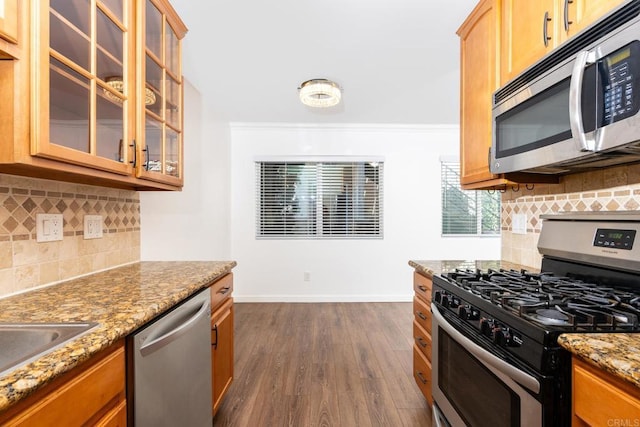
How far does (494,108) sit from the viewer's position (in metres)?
1.56

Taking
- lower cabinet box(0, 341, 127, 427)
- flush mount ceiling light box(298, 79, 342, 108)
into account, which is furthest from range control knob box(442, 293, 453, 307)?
flush mount ceiling light box(298, 79, 342, 108)

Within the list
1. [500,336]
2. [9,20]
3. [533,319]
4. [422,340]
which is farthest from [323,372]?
[9,20]

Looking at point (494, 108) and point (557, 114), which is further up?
point (494, 108)

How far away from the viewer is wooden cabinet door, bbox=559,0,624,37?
1.02 m

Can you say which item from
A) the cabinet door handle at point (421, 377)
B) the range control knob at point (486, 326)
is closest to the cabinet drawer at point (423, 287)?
the cabinet door handle at point (421, 377)

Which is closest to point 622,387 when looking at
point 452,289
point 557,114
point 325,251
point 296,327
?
point 452,289

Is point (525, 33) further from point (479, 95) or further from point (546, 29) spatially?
point (479, 95)

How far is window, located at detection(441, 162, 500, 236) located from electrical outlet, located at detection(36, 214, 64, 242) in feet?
13.2

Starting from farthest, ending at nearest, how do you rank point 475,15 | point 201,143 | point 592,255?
point 201,143, point 475,15, point 592,255

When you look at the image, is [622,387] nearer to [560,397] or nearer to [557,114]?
[560,397]

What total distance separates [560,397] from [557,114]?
998 millimetres

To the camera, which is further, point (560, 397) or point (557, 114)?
point (557, 114)

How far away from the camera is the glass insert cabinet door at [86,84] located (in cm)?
90

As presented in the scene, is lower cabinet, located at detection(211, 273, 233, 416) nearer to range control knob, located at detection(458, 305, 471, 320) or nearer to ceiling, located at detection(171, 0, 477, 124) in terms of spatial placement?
range control knob, located at detection(458, 305, 471, 320)
